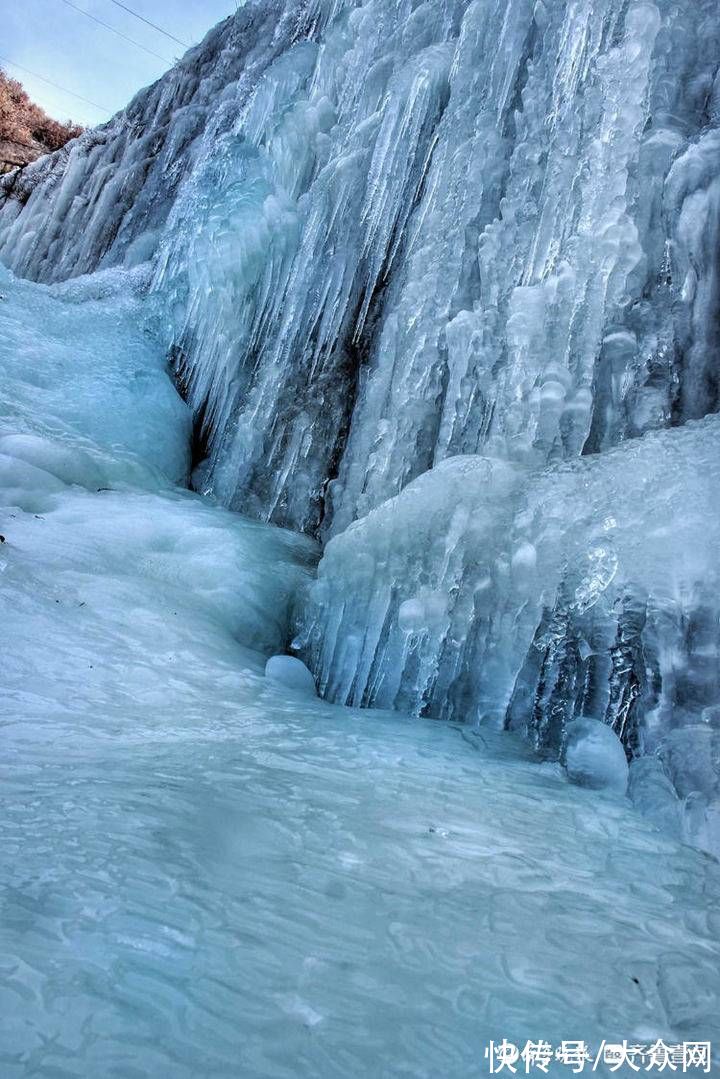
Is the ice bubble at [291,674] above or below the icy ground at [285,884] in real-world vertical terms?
above

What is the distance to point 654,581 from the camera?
220 cm

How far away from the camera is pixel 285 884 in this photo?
1.14 m

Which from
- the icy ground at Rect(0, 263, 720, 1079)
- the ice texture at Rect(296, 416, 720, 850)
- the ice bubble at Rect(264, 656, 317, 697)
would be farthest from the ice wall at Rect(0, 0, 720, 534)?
the icy ground at Rect(0, 263, 720, 1079)

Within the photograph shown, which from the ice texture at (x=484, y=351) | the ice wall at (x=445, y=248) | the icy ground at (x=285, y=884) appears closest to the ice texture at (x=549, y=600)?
the ice texture at (x=484, y=351)

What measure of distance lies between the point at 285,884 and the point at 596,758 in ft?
4.04

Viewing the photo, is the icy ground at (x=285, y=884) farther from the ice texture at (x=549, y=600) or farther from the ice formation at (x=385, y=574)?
the ice texture at (x=549, y=600)

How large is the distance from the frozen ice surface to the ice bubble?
3.49 ft

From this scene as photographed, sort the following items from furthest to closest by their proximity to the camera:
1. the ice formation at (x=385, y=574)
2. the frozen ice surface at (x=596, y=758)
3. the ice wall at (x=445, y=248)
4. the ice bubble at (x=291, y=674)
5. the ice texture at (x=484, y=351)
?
the ice wall at (x=445, y=248) → the ice bubble at (x=291, y=674) → the ice texture at (x=484, y=351) → the frozen ice surface at (x=596, y=758) → the ice formation at (x=385, y=574)

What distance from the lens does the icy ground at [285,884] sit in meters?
0.81

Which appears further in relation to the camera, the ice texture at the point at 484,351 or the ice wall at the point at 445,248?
the ice wall at the point at 445,248

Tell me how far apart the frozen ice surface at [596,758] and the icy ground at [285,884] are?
0.34 feet

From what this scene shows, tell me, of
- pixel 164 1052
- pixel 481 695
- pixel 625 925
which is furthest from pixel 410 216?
pixel 164 1052

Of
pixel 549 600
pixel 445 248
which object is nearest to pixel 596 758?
pixel 549 600

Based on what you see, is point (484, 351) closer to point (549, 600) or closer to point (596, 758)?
point (549, 600)
